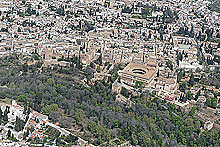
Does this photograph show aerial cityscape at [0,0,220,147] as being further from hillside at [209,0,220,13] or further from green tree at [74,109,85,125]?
hillside at [209,0,220,13]

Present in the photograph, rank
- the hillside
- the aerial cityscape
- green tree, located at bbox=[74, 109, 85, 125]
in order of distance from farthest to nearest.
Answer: the hillside
green tree, located at bbox=[74, 109, 85, 125]
the aerial cityscape

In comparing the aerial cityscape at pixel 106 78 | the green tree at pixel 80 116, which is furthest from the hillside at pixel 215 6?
the green tree at pixel 80 116

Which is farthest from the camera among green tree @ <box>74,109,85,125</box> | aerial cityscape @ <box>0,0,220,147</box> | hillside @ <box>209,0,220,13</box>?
hillside @ <box>209,0,220,13</box>

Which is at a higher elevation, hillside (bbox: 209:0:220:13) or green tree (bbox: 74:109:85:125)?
hillside (bbox: 209:0:220:13)

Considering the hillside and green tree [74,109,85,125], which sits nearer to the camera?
green tree [74,109,85,125]

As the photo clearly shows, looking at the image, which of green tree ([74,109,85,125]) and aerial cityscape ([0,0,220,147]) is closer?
aerial cityscape ([0,0,220,147])

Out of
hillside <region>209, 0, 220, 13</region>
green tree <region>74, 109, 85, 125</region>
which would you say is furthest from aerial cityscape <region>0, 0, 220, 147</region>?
hillside <region>209, 0, 220, 13</region>

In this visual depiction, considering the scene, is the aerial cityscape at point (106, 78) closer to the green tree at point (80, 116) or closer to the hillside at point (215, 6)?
the green tree at point (80, 116)

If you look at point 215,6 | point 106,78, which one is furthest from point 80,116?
point 215,6

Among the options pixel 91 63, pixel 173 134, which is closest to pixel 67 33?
pixel 91 63
